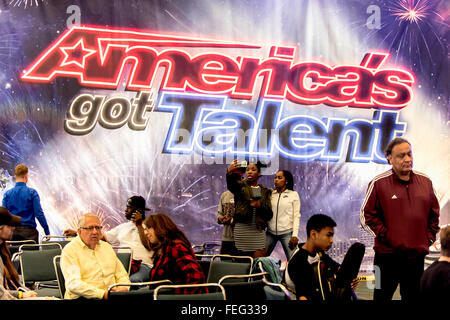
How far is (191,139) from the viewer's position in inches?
294

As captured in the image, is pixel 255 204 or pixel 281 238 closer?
pixel 255 204

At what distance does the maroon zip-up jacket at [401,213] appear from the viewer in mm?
3727

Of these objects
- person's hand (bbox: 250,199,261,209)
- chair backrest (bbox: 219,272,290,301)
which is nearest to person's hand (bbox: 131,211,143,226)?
person's hand (bbox: 250,199,261,209)

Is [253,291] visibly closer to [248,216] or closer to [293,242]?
[248,216]

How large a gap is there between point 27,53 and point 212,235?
3496 millimetres

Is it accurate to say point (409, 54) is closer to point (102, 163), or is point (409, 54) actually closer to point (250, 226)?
point (250, 226)

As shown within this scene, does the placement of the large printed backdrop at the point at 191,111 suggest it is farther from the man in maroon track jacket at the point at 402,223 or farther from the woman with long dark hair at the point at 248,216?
the man in maroon track jacket at the point at 402,223

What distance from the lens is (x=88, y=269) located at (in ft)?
11.5

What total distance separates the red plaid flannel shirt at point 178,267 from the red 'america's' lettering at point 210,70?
14.7ft

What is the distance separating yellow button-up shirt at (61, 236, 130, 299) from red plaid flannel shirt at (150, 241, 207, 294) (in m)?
0.39

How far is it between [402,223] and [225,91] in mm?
4223

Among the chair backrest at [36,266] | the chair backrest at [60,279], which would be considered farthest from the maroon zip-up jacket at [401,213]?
the chair backrest at [36,266]

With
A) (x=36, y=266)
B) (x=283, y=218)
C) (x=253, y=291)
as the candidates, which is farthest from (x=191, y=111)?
(x=253, y=291)
